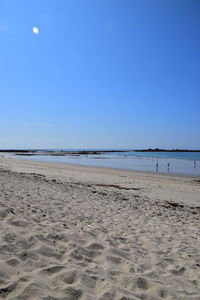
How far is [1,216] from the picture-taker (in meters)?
5.87

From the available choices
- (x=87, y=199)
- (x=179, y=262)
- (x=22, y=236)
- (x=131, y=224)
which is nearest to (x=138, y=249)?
(x=179, y=262)

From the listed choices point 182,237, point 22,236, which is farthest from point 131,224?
point 22,236

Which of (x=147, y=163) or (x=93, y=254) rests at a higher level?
(x=93, y=254)

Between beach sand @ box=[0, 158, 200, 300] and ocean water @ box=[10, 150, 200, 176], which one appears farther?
ocean water @ box=[10, 150, 200, 176]

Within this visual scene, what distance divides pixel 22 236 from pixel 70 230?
1.33m

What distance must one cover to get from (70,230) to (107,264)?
1648 mm

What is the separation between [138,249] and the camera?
209 inches

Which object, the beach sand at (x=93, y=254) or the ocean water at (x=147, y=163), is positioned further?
the ocean water at (x=147, y=163)

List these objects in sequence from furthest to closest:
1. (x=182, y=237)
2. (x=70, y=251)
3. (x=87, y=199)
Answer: (x=87, y=199)
(x=182, y=237)
(x=70, y=251)

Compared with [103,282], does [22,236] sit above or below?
above

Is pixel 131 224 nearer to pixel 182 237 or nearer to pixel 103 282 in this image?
pixel 182 237

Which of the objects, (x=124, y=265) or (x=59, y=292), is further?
(x=124, y=265)

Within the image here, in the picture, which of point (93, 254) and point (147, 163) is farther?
point (147, 163)

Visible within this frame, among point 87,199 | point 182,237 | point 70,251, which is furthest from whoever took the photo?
point 87,199
